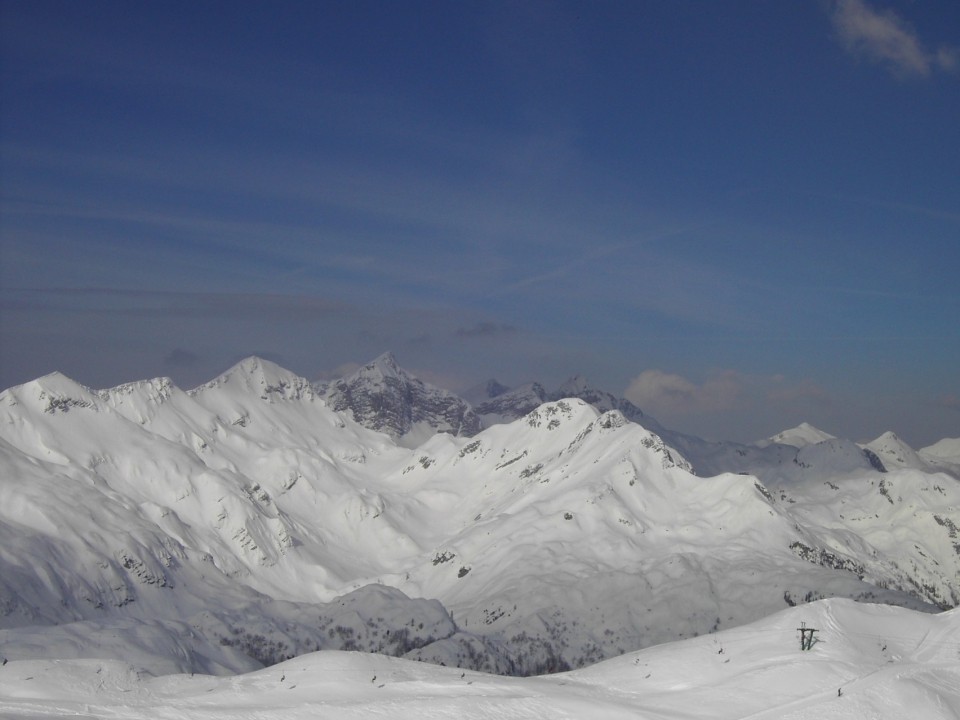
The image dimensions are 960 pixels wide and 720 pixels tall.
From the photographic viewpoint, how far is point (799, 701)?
57500mm

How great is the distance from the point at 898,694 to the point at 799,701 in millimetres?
5954

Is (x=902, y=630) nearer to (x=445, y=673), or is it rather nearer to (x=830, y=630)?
(x=830, y=630)

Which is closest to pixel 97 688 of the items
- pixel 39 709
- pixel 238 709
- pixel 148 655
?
pixel 39 709

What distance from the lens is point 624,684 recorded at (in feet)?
214

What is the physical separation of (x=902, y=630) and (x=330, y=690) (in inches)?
1574

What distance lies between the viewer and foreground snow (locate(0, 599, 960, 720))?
57688 mm

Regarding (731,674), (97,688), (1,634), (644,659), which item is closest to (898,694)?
(731,674)

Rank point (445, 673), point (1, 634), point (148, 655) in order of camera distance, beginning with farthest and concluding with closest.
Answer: point (148, 655)
point (1, 634)
point (445, 673)

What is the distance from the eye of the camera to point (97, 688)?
64.6 metres

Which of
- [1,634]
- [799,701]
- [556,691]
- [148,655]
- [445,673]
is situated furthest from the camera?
[148,655]

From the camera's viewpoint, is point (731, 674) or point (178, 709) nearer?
point (178, 709)

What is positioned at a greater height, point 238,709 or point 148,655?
point 238,709

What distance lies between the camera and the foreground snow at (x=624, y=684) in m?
57.7

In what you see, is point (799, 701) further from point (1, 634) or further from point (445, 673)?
point (1, 634)
